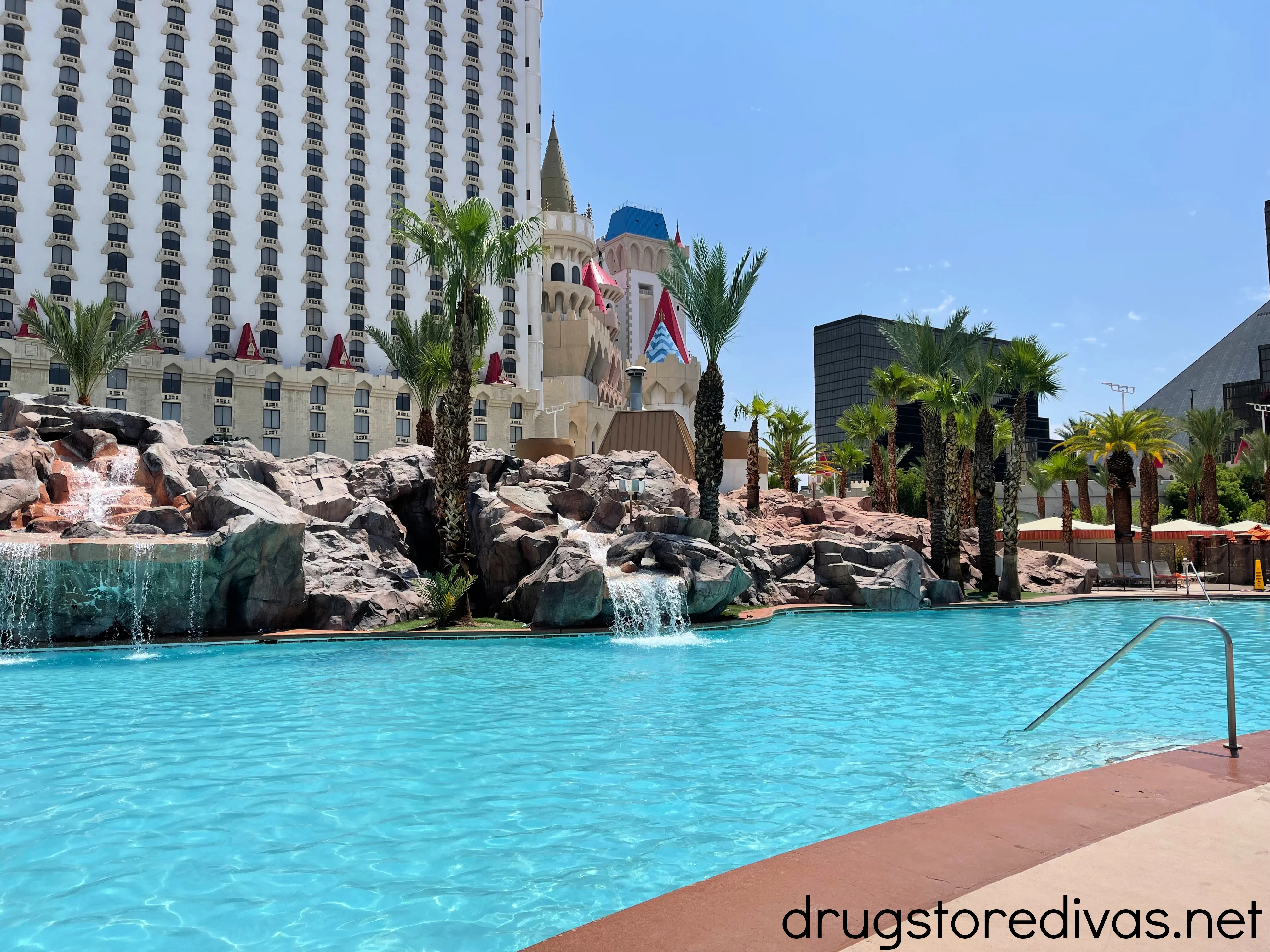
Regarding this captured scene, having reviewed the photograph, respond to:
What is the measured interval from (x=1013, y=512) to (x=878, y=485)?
15.0 m

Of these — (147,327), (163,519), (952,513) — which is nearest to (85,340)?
(147,327)

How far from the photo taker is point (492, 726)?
9.29 metres

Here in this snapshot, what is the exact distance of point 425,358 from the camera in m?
30.6

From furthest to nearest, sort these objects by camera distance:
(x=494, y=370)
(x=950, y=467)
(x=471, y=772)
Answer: (x=494, y=370) → (x=950, y=467) → (x=471, y=772)

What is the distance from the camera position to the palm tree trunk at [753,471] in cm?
3284

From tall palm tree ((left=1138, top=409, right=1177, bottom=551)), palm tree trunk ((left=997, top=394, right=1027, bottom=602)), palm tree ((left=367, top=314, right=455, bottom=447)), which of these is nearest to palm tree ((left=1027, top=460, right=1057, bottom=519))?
tall palm tree ((left=1138, top=409, right=1177, bottom=551))

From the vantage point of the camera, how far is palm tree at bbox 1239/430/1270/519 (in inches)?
1732

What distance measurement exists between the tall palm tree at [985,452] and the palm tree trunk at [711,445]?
10.2 metres

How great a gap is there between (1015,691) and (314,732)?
29.8 ft

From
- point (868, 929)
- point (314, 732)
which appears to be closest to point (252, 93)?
point (314, 732)

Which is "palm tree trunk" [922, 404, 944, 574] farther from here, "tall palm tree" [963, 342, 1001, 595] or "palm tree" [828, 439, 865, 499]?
"palm tree" [828, 439, 865, 499]

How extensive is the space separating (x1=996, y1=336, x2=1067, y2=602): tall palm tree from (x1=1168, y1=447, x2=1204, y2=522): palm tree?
26778mm

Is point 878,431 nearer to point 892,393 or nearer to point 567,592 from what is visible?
point 892,393

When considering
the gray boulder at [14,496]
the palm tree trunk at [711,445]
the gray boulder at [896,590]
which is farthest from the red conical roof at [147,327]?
the gray boulder at [896,590]
